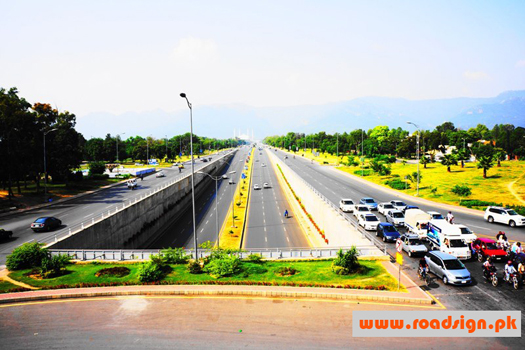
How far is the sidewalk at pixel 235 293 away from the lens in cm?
1838

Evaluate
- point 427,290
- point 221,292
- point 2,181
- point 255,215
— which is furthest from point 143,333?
point 2,181

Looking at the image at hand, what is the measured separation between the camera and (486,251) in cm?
2403

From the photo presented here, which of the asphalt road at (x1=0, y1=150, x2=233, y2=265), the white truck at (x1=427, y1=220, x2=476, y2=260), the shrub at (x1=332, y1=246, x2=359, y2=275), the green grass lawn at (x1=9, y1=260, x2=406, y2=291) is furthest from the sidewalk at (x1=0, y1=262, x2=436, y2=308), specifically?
the asphalt road at (x1=0, y1=150, x2=233, y2=265)

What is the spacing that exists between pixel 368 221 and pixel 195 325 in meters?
24.1

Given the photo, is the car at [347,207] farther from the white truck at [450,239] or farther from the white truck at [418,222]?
the white truck at [450,239]

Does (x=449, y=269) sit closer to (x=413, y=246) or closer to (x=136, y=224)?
(x=413, y=246)

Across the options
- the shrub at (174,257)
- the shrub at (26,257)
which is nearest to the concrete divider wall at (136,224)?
the shrub at (26,257)

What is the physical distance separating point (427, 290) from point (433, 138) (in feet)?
443

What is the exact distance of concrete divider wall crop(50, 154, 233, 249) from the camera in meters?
33.4

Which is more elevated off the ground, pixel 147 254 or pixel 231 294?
pixel 147 254

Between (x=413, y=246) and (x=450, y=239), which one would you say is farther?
(x=413, y=246)

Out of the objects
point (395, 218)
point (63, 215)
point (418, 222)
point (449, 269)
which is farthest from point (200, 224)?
point (449, 269)

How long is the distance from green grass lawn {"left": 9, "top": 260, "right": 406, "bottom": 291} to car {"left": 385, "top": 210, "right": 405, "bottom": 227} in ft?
42.2

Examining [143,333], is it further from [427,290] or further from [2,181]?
[2,181]
